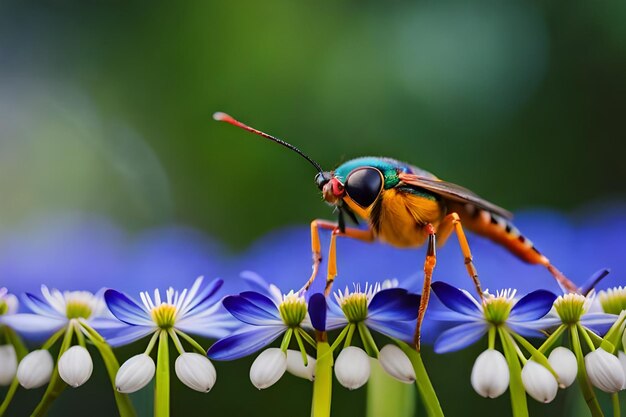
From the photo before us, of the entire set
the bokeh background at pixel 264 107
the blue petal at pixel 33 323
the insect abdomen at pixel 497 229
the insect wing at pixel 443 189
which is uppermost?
the bokeh background at pixel 264 107

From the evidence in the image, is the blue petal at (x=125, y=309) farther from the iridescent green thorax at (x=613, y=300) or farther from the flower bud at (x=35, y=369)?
the iridescent green thorax at (x=613, y=300)

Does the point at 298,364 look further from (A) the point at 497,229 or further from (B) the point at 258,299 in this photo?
(A) the point at 497,229

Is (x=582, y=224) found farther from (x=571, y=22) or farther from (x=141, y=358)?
(x=141, y=358)

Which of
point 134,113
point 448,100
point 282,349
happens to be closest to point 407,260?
point 282,349

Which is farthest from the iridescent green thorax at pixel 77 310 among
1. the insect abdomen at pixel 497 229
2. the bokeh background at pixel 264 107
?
the bokeh background at pixel 264 107

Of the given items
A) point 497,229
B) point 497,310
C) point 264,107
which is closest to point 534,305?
point 497,310

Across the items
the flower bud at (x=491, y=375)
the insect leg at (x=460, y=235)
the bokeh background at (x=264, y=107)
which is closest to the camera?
the flower bud at (x=491, y=375)

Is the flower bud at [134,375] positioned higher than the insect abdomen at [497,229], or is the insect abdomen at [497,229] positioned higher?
the insect abdomen at [497,229]
